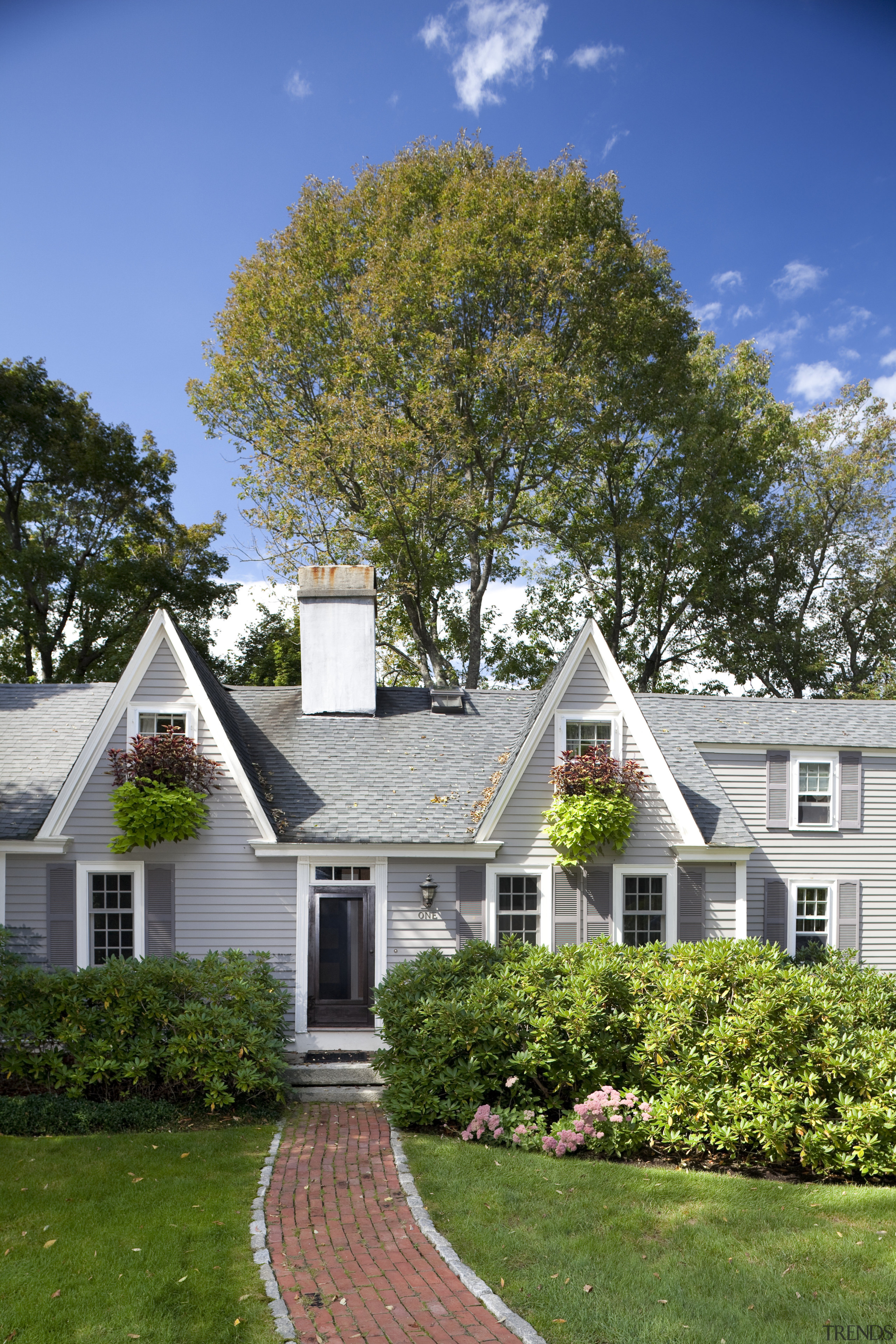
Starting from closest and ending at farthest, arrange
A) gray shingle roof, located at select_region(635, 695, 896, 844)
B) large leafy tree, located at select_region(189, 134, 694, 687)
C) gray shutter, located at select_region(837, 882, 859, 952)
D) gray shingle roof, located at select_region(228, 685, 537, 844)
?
gray shingle roof, located at select_region(228, 685, 537, 844)
gray shingle roof, located at select_region(635, 695, 896, 844)
gray shutter, located at select_region(837, 882, 859, 952)
large leafy tree, located at select_region(189, 134, 694, 687)

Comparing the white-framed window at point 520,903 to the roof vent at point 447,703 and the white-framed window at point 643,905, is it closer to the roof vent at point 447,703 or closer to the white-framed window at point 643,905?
the white-framed window at point 643,905

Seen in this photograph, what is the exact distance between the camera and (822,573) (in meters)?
29.5

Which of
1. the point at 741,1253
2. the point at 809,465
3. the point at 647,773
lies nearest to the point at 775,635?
the point at 809,465

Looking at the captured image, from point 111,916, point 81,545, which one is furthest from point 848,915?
point 81,545

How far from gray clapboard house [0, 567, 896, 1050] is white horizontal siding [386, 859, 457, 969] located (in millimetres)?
26

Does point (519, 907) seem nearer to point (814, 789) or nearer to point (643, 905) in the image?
point (643, 905)

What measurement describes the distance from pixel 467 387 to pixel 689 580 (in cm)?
1031

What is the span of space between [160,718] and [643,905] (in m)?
8.03

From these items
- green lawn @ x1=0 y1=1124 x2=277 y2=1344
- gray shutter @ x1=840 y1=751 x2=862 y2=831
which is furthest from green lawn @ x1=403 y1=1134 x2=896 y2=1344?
gray shutter @ x1=840 y1=751 x2=862 y2=831

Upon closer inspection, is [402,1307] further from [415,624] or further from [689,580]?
[689,580]

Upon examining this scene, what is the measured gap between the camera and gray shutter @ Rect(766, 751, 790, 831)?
16.1 meters

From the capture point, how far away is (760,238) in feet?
52.9

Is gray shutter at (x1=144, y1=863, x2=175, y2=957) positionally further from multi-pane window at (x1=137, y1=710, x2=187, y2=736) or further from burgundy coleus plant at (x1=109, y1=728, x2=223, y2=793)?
multi-pane window at (x1=137, y1=710, x2=187, y2=736)

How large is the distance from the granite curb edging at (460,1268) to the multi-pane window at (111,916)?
5802 mm
